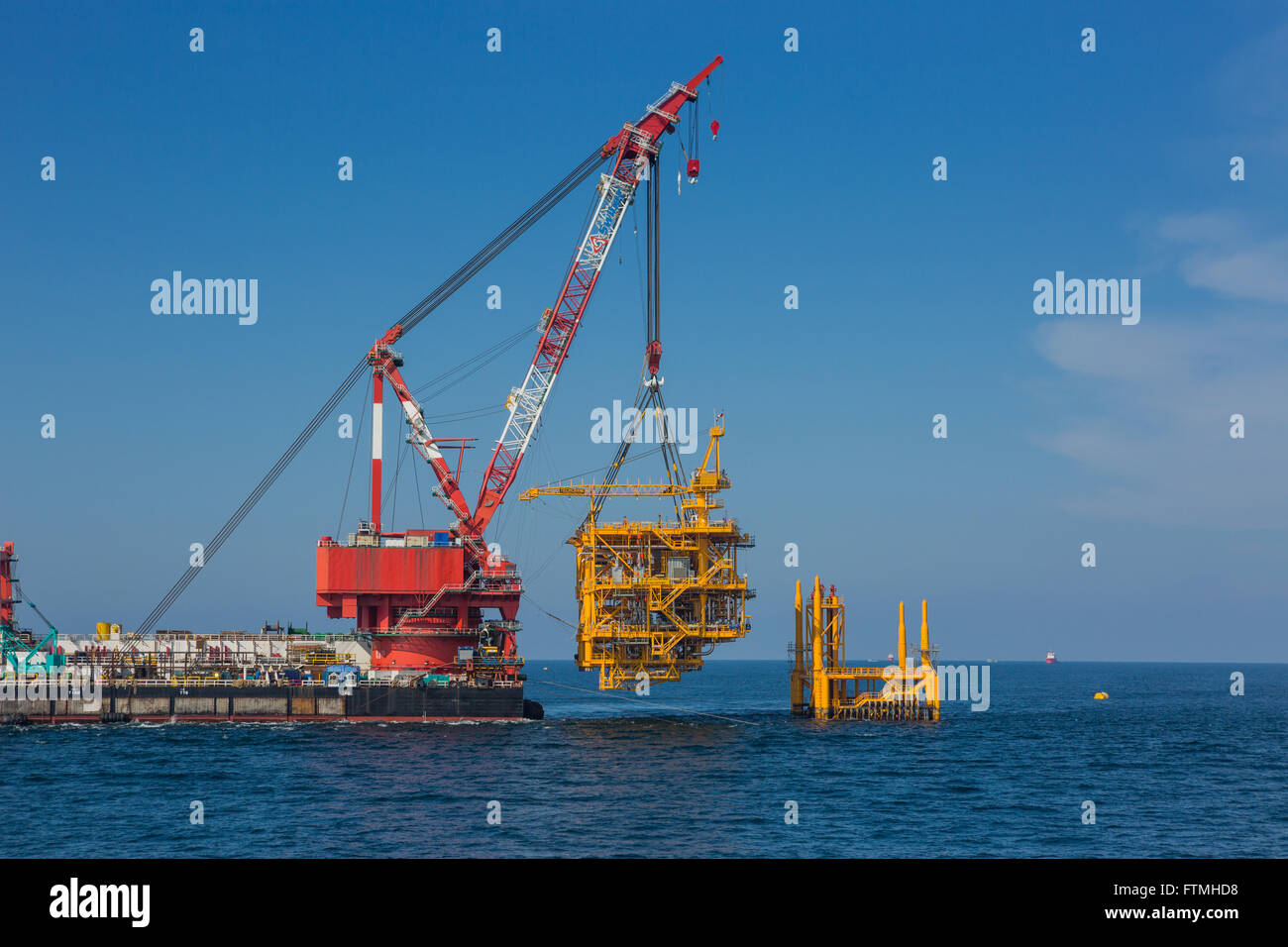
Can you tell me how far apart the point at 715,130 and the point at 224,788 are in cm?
5505

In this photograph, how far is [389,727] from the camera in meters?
77.6

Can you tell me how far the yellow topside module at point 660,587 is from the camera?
79.2m

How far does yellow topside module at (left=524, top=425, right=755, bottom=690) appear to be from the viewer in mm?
79250

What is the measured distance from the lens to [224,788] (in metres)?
53.3

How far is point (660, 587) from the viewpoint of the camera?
260 ft

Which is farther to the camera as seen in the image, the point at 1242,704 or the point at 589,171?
the point at 1242,704
